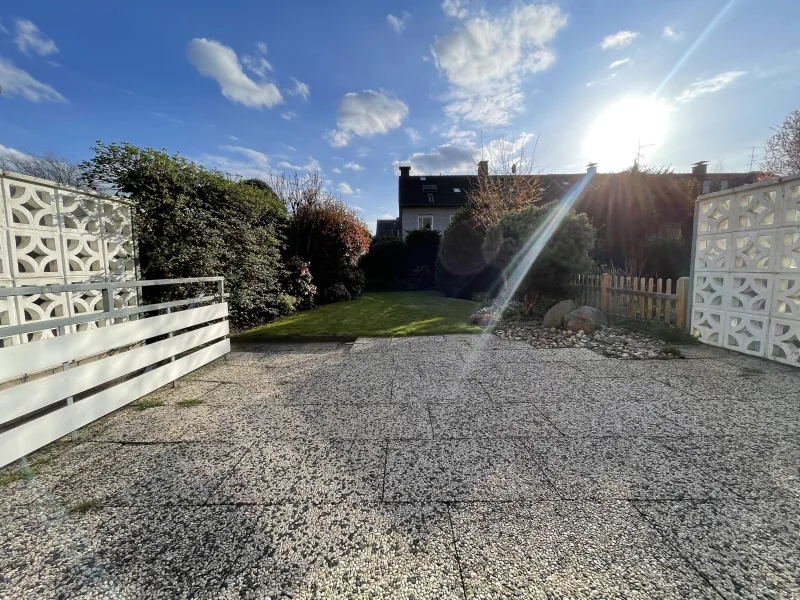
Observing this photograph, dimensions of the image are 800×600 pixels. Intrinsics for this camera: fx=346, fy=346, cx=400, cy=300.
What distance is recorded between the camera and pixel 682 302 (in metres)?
6.06

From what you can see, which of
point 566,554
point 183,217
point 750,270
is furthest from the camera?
point 183,217

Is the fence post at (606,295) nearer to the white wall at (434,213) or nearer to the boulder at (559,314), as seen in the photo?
the boulder at (559,314)

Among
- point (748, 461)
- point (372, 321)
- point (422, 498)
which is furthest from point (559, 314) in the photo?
point (422, 498)

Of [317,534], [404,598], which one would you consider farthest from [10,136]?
[404,598]

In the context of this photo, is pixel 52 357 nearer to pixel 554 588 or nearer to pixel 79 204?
pixel 79 204

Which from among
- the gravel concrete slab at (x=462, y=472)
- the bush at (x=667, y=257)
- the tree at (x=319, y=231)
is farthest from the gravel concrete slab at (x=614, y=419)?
the bush at (x=667, y=257)

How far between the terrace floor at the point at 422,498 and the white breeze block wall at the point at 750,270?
1.36 meters

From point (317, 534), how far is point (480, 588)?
2.66 feet

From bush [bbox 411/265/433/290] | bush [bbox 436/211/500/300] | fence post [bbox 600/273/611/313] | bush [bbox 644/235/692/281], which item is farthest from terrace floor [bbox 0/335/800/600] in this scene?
bush [bbox 411/265/433/290]

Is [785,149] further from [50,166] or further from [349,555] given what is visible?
→ [50,166]

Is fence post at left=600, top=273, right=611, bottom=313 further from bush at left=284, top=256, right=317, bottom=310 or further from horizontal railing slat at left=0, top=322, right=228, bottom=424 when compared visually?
horizontal railing slat at left=0, top=322, right=228, bottom=424

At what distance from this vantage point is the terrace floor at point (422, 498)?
1482 mm

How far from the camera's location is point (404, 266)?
58.5 ft

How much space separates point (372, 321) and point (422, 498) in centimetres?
616
